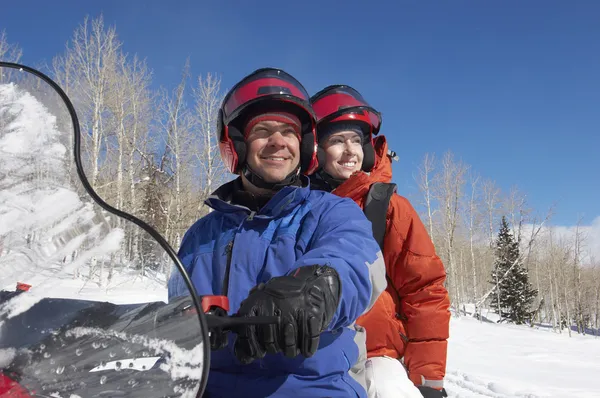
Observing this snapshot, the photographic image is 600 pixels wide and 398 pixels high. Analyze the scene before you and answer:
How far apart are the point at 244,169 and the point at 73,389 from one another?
1165mm

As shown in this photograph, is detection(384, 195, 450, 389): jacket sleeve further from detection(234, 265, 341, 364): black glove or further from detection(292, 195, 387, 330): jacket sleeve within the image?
detection(234, 265, 341, 364): black glove

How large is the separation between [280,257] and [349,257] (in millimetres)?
285

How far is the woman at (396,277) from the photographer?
217 cm

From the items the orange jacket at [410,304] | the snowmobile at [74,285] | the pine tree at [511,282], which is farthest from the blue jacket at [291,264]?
the pine tree at [511,282]

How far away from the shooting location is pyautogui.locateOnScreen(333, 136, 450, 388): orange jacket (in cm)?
219

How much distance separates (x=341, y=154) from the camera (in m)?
2.71

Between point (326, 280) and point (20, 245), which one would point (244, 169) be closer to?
point (326, 280)

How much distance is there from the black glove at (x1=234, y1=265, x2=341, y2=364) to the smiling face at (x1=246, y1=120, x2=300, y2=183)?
83 centimetres

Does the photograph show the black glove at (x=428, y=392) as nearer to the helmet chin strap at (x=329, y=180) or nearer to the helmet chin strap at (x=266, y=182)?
the helmet chin strap at (x=329, y=180)

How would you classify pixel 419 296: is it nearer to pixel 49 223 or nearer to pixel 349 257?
pixel 349 257

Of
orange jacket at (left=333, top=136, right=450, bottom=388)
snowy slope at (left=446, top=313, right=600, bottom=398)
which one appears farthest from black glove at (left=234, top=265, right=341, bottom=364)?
snowy slope at (left=446, top=313, right=600, bottom=398)

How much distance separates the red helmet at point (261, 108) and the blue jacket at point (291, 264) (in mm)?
317

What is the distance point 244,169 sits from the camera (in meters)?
1.77

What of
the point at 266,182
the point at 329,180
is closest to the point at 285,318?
the point at 266,182
